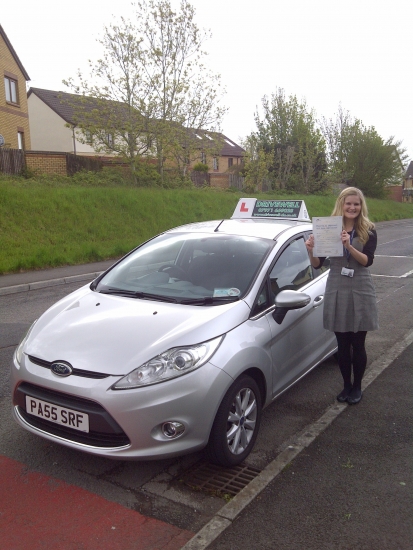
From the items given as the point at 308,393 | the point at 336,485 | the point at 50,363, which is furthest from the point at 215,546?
the point at 308,393

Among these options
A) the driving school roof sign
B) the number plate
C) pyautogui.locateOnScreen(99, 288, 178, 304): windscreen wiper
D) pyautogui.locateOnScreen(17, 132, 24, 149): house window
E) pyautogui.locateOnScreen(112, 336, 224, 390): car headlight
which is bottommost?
the number plate

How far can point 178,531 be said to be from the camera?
279 cm

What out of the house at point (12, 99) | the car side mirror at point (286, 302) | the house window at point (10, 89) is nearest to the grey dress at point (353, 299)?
the car side mirror at point (286, 302)

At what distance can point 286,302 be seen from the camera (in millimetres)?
3840

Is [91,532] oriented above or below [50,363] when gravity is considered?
below

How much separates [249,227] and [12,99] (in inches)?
1135

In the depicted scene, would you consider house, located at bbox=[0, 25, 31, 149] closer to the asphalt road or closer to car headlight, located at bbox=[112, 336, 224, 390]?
the asphalt road

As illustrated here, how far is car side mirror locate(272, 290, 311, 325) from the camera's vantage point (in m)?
3.85

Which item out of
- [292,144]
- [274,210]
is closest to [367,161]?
[292,144]

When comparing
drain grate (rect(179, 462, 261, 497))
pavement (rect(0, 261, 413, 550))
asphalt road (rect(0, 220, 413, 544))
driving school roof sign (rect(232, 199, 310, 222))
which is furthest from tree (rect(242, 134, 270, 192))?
drain grate (rect(179, 462, 261, 497))

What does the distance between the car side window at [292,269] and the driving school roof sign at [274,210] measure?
986 mm

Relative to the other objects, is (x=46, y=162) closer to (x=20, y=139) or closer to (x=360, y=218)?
(x=20, y=139)

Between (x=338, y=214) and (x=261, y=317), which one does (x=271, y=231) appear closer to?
(x=338, y=214)

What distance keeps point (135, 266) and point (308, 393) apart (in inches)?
77.8
